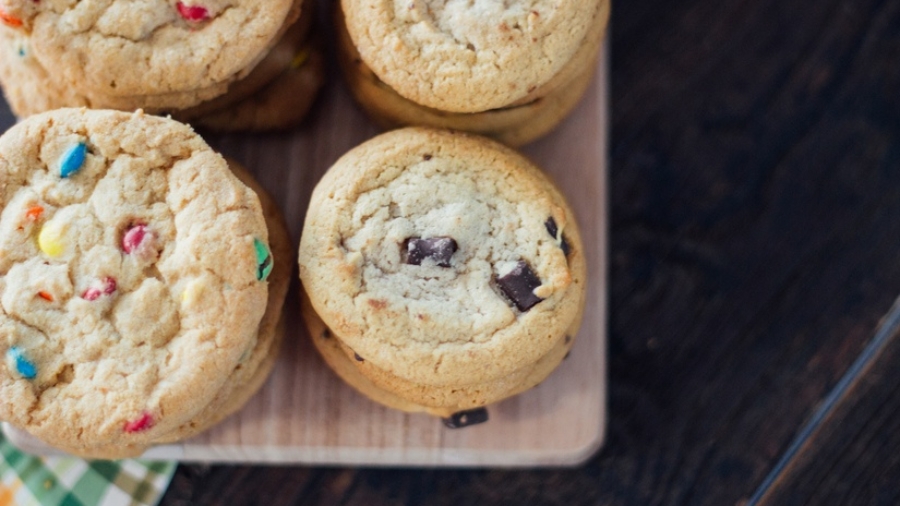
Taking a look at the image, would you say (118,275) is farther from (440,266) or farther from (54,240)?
(440,266)

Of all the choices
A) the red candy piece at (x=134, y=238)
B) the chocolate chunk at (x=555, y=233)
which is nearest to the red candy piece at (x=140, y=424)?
the red candy piece at (x=134, y=238)

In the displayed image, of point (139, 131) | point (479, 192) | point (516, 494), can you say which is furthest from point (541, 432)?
point (139, 131)

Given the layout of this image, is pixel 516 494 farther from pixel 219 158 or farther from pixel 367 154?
pixel 219 158

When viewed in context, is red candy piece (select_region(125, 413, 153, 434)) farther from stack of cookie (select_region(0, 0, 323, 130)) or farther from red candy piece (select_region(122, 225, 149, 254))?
stack of cookie (select_region(0, 0, 323, 130))

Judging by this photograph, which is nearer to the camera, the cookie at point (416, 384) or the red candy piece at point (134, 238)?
the red candy piece at point (134, 238)

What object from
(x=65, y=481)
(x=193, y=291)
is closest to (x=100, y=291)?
(x=193, y=291)

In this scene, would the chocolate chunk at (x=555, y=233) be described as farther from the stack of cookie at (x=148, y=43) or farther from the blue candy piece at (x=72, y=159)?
the blue candy piece at (x=72, y=159)

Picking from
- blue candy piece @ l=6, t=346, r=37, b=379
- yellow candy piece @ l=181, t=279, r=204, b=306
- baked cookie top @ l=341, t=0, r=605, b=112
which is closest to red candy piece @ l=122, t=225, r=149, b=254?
yellow candy piece @ l=181, t=279, r=204, b=306
